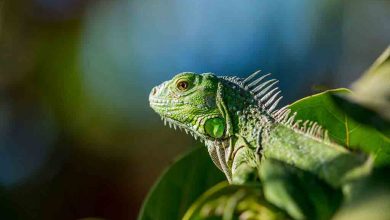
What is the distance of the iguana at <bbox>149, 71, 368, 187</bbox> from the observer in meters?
1.24

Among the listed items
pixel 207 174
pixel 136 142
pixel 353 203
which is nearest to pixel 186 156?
pixel 207 174

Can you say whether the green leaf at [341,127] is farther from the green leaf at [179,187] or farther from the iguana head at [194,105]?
the iguana head at [194,105]

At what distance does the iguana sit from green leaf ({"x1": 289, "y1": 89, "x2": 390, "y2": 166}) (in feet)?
0.07

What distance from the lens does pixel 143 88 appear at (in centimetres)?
669

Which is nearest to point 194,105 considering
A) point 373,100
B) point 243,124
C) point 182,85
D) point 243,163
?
point 182,85

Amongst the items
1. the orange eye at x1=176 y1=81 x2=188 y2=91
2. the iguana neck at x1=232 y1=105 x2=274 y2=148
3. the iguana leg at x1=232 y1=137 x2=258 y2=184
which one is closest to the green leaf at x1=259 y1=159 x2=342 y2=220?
the iguana leg at x1=232 y1=137 x2=258 y2=184

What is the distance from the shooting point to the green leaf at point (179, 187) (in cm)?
128

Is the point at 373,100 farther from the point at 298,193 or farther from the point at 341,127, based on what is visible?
the point at 341,127

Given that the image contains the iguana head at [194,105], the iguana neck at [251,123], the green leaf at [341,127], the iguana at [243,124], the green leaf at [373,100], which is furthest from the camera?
the iguana head at [194,105]

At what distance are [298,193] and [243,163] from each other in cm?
57

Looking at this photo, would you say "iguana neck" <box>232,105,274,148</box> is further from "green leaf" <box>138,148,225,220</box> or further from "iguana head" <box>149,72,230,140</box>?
"green leaf" <box>138,148,225,220</box>

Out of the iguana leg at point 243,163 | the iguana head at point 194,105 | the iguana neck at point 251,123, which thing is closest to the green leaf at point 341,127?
the iguana leg at point 243,163

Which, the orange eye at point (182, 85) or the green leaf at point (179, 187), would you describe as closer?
the green leaf at point (179, 187)

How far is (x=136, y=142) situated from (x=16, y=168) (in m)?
1.15
